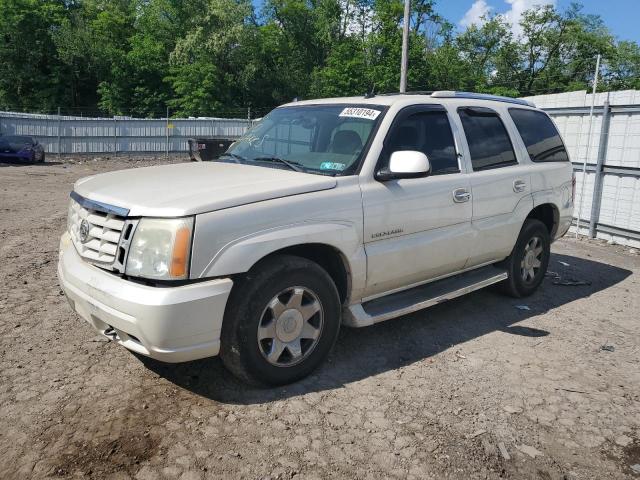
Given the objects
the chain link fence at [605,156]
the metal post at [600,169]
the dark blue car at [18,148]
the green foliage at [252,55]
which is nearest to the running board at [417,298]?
the chain link fence at [605,156]

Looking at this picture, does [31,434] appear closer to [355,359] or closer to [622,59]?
[355,359]

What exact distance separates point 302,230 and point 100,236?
125 cm

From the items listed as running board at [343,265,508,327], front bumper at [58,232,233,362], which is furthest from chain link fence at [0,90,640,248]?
front bumper at [58,232,233,362]

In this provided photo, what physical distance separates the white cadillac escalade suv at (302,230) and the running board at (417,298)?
17 millimetres

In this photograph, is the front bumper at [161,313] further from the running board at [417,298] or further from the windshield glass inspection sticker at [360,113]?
the windshield glass inspection sticker at [360,113]

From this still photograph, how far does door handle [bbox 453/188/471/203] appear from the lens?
4.68m

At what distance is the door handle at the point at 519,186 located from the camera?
5.37 meters

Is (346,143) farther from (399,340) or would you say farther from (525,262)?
(525,262)

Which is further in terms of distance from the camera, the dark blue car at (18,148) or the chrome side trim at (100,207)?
the dark blue car at (18,148)

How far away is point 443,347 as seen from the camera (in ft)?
15.3

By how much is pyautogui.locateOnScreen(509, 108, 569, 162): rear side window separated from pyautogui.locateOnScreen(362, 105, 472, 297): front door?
50.5 inches

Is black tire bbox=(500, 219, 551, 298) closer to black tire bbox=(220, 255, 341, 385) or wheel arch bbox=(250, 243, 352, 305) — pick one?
wheel arch bbox=(250, 243, 352, 305)

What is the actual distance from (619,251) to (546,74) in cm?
5557

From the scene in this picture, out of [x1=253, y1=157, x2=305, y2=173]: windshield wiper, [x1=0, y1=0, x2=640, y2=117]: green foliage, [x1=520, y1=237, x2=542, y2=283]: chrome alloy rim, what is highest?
[x1=0, y1=0, x2=640, y2=117]: green foliage
